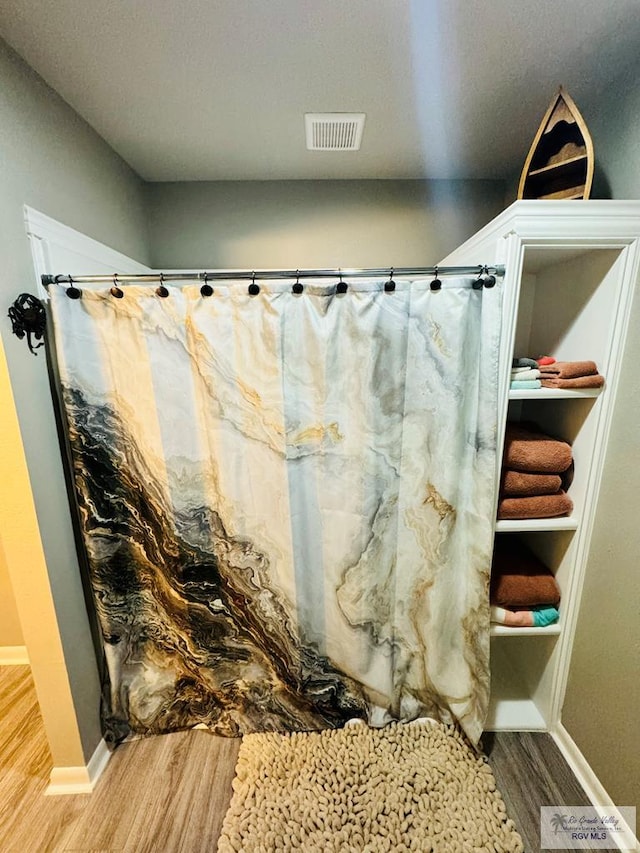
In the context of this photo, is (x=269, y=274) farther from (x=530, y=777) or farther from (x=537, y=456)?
(x=530, y=777)

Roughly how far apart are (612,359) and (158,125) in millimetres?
1829

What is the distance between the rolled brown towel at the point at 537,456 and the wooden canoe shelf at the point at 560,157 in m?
0.77

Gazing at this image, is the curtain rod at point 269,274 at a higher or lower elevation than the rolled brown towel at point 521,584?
higher

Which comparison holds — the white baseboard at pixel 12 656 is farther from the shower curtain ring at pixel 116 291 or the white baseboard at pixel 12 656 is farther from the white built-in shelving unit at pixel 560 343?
the white built-in shelving unit at pixel 560 343

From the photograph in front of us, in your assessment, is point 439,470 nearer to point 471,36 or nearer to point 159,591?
point 159,591

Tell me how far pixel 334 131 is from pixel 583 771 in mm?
2529

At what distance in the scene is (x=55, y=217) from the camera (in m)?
1.12

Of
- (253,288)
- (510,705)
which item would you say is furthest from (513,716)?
(253,288)

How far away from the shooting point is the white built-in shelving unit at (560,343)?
984 millimetres

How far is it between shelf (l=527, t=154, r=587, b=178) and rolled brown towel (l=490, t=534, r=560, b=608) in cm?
138

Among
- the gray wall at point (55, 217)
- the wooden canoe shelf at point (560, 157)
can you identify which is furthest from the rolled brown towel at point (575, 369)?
the gray wall at point (55, 217)

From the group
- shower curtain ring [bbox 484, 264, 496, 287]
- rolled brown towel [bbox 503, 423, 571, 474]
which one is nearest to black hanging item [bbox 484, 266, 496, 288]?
shower curtain ring [bbox 484, 264, 496, 287]

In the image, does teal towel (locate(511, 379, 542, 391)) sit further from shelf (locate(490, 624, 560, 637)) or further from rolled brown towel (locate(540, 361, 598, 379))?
shelf (locate(490, 624, 560, 637))

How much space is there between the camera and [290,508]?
3.90ft
